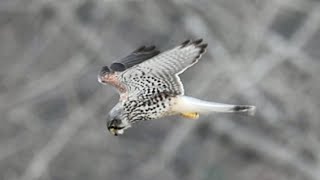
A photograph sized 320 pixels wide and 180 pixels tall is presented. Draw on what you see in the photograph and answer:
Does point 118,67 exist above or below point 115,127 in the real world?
above

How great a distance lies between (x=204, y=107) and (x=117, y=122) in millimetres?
456

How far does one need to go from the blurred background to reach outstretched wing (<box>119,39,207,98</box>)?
461 cm

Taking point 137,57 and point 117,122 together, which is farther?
point 137,57

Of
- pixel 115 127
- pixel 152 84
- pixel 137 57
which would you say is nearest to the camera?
pixel 115 127

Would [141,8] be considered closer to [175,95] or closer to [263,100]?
[263,100]

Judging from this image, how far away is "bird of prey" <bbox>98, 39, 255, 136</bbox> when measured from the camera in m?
6.81

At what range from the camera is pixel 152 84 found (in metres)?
7.02

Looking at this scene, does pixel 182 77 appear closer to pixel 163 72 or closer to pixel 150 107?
pixel 150 107

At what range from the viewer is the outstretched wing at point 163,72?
6809 millimetres

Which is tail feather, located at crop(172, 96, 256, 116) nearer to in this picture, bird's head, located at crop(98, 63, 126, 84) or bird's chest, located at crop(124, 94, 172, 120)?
bird's chest, located at crop(124, 94, 172, 120)

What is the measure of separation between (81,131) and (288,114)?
1582mm

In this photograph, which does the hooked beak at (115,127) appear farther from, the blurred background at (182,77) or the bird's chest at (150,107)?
the blurred background at (182,77)

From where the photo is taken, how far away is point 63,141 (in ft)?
40.3

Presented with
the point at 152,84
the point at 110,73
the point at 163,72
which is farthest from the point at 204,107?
the point at 110,73
